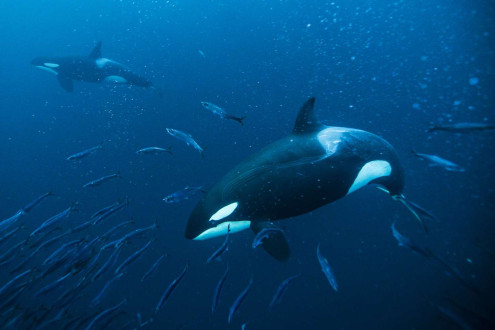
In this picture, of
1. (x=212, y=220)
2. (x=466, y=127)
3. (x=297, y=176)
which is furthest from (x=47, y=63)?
(x=466, y=127)

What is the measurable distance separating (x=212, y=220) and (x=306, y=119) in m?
2.76

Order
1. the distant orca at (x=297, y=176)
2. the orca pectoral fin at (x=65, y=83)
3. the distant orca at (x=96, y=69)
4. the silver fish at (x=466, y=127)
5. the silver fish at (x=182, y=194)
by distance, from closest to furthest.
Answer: the silver fish at (x=466, y=127), the distant orca at (x=297, y=176), the silver fish at (x=182, y=194), the distant orca at (x=96, y=69), the orca pectoral fin at (x=65, y=83)

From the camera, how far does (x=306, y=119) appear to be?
4996 millimetres

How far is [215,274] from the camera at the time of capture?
962 centimetres

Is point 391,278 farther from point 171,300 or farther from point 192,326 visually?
point 171,300

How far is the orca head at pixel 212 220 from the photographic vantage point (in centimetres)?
509

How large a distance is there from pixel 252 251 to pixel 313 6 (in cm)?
2697

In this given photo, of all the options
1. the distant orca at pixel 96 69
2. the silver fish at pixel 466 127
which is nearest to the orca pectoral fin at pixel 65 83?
the distant orca at pixel 96 69

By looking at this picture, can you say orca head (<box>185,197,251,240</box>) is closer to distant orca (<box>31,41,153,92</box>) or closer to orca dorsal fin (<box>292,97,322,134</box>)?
orca dorsal fin (<box>292,97,322,134</box>)

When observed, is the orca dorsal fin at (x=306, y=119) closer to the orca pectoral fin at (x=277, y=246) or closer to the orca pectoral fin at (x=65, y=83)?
the orca pectoral fin at (x=277, y=246)

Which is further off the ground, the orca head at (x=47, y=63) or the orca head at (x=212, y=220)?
the orca head at (x=47, y=63)

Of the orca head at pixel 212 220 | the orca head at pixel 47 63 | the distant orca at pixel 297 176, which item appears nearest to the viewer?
the distant orca at pixel 297 176

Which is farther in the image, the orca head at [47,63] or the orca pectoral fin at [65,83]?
the orca pectoral fin at [65,83]

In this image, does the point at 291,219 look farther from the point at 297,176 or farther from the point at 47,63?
the point at 47,63
